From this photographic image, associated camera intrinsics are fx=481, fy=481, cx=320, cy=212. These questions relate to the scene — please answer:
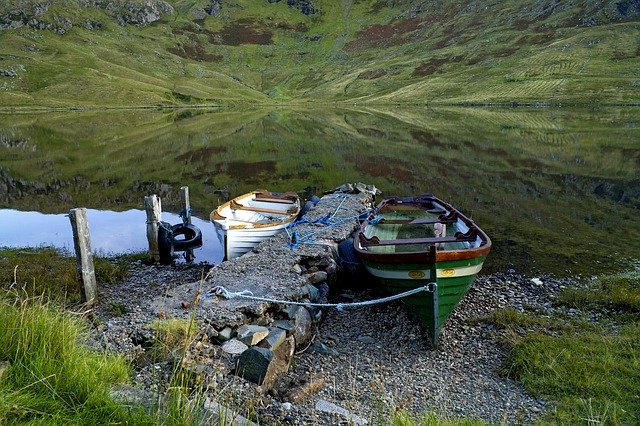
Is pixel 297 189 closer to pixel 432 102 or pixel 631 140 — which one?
pixel 631 140

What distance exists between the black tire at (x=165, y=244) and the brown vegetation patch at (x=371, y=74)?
536ft

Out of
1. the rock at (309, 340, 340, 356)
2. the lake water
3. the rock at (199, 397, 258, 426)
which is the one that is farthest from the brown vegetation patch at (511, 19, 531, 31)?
the rock at (199, 397, 258, 426)

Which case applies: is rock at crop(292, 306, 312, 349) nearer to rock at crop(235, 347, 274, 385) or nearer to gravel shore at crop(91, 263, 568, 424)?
gravel shore at crop(91, 263, 568, 424)

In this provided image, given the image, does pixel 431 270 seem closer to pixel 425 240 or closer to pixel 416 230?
pixel 425 240

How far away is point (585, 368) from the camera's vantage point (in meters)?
9.64

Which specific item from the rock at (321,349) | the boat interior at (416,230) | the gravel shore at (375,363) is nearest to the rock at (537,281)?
the gravel shore at (375,363)

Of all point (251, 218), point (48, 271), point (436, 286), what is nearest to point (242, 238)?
point (251, 218)

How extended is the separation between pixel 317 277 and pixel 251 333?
14.6ft

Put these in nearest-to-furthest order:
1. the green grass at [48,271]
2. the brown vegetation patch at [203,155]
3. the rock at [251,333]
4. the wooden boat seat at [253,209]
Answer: the rock at [251,333] < the green grass at [48,271] < the wooden boat seat at [253,209] < the brown vegetation patch at [203,155]

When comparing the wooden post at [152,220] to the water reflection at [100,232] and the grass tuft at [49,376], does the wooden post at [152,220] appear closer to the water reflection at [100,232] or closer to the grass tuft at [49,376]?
the water reflection at [100,232]

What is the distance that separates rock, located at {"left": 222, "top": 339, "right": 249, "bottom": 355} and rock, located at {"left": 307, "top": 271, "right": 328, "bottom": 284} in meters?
4.46

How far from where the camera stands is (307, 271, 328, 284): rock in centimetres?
1418

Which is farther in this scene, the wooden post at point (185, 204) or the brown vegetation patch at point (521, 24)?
the brown vegetation patch at point (521, 24)

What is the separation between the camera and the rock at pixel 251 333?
32.8 ft
